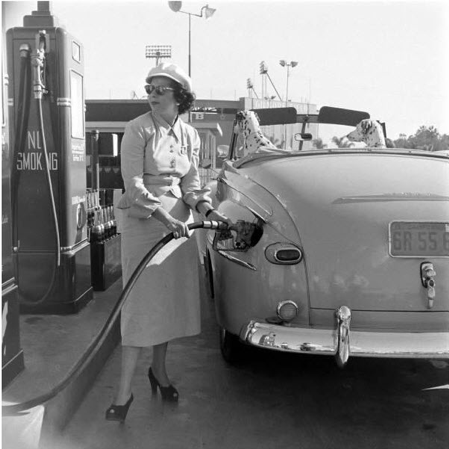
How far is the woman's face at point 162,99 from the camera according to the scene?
326 centimetres

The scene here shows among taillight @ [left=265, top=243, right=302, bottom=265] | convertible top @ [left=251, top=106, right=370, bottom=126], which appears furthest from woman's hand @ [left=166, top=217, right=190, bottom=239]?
convertible top @ [left=251, top=106, right=370, bottom=126]

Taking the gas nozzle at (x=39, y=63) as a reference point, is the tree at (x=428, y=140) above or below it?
below

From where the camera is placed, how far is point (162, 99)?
327 centimetres

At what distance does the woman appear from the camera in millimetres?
3172

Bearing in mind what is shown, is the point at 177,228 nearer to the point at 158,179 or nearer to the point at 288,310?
the point at 158,179

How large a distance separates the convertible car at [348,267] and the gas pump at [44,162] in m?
1.79

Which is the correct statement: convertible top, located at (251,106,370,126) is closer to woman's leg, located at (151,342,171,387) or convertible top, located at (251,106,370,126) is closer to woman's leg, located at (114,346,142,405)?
woman's leg, located at (151,342,171,387)

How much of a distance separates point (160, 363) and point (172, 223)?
37.6 inches

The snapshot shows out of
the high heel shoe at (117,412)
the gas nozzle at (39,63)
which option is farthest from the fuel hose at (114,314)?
the gas nozzle at (39,63)

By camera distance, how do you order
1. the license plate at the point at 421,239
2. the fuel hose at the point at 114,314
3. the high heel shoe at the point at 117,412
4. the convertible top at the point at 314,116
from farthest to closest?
the convertible top at the point at 314,116
the high heel shoe at the point at 117,412
the license plate at the point at 421,239
the fuel hose at the point at 114,314

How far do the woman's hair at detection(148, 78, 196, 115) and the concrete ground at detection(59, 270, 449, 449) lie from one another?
5.63 ft

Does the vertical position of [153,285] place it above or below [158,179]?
below

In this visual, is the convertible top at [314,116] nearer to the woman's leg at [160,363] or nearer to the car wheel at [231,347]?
the car wheel at [231,347]

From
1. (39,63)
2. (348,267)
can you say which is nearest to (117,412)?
(348,267)
